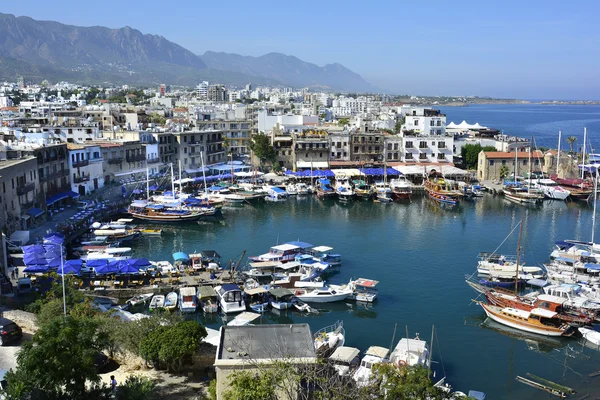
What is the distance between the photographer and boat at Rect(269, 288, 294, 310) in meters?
29.8

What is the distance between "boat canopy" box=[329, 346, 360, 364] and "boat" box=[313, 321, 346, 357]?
47cm

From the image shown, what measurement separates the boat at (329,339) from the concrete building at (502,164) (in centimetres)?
4873

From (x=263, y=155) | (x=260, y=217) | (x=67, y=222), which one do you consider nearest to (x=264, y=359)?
(x=67, y=222)

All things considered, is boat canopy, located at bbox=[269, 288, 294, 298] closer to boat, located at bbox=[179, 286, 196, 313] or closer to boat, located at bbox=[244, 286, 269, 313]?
boat, located at bbox=[244, 286, 269, 313]

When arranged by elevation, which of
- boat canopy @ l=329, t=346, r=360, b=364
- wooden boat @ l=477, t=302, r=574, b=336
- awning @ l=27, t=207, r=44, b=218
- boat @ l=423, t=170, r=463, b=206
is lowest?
wooden boat @ l=477, t=302, r=574, b=336

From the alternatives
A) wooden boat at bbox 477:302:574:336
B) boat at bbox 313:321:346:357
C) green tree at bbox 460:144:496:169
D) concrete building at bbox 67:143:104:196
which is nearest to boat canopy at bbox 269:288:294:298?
boat at bbox 313:321:346:357

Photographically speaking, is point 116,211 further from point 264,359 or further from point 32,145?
point 264,359

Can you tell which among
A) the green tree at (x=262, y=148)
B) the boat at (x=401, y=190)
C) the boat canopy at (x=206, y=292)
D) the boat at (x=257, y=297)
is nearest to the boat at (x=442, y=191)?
the boat at (x=401, y=190)

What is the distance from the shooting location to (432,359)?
24219 millimetres

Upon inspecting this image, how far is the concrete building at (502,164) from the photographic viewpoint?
229 feet

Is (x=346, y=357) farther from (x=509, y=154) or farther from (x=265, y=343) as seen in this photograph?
(x=509, y=154)

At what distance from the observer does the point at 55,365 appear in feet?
49.9

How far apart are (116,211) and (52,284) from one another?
23.4 metres

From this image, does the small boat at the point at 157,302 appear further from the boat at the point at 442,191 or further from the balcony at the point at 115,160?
the boat at the point at 442,191
